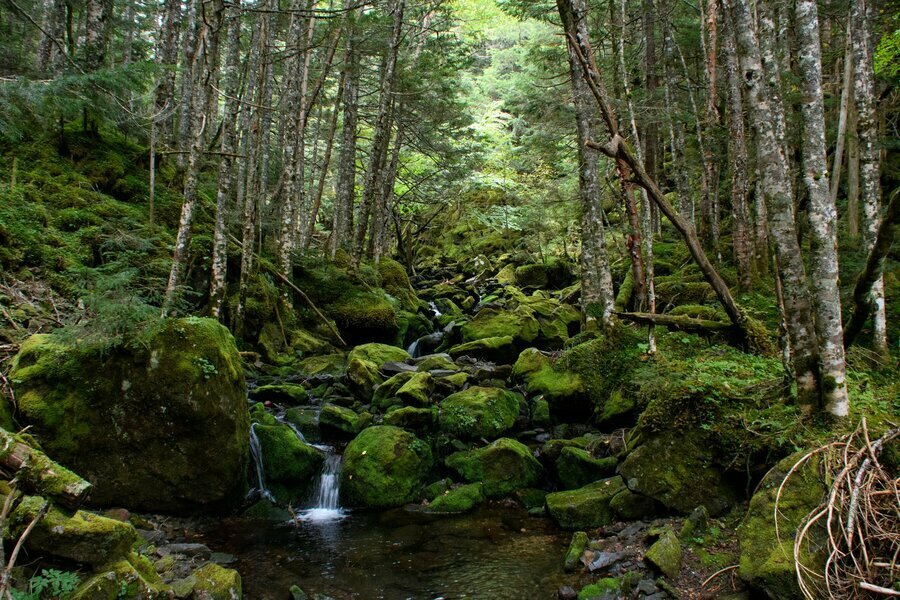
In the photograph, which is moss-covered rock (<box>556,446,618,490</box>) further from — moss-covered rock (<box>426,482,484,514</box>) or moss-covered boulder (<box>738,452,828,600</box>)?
moss-covered boulder (<box>738,452,828,600</box>)

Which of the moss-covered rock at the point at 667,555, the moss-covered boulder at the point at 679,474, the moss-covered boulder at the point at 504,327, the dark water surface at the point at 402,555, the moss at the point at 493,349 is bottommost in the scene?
the dark water surface at the point at 402,555

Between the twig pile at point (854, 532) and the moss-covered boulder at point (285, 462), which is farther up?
the twig pile at point (854, 532)

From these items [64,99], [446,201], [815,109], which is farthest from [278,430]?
[446,201]

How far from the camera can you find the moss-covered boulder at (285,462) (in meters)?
8.16

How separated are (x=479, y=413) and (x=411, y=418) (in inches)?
50.7

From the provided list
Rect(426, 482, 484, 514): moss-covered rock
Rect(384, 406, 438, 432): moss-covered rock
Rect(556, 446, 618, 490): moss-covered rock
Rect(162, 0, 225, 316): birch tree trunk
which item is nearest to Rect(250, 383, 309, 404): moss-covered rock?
Rect(384, 406, 438, 432): moss-covered rock

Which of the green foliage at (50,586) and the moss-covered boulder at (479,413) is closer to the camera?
the green foliage at (50,586)

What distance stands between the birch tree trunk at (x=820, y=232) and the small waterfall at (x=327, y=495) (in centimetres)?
674

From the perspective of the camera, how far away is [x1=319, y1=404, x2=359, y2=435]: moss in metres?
9.48

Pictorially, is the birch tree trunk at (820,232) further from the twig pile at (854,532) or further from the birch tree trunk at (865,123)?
the birch tree trunk at (865,123)

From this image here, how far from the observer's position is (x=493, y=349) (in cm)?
1389

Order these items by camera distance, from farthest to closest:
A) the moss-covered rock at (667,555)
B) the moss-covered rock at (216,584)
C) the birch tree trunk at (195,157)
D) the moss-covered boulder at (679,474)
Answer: the birch tree trunk at (195,157) < the moss-covered boulder at (679,474) < the moss-covered rock at (667,555) < the moss-covered rock at (216,584)

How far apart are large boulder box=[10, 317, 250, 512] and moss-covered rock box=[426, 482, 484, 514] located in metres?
3.03

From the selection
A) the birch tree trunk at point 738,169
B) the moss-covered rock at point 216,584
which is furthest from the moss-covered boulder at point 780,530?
the birch tree trunk at point 738,169
